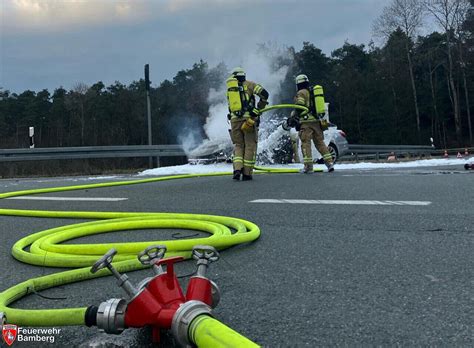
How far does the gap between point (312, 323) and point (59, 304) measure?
47.0 inches

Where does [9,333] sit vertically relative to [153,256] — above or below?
below

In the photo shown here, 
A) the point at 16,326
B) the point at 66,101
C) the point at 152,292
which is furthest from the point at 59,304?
the point at 66,101

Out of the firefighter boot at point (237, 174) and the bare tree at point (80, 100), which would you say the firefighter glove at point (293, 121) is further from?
the bare tree at point (80, 100)

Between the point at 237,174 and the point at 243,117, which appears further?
the point at 243,117

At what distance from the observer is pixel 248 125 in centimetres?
865

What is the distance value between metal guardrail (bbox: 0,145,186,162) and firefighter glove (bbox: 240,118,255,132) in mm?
6608

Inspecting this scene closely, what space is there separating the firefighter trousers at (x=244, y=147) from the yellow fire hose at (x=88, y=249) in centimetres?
401

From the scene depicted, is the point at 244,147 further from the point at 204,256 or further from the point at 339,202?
the point at 204,256

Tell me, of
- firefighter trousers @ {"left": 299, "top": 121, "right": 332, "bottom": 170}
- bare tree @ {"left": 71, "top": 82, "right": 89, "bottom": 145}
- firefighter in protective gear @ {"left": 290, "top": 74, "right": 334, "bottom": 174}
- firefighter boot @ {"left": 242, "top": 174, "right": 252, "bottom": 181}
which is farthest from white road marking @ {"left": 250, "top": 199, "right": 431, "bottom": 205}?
bare tree @ {"left": 71, "top": 82, "right": 89, "bottom": 145}

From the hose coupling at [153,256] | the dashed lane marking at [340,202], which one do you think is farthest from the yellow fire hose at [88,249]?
the dashed lane marking at [340,202]

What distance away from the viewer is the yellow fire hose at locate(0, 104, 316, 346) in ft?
5.95

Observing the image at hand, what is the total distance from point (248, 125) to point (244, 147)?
460 mm

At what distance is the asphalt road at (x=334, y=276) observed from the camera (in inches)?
72.0

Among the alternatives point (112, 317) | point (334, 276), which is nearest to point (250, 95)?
point (334, 276)
